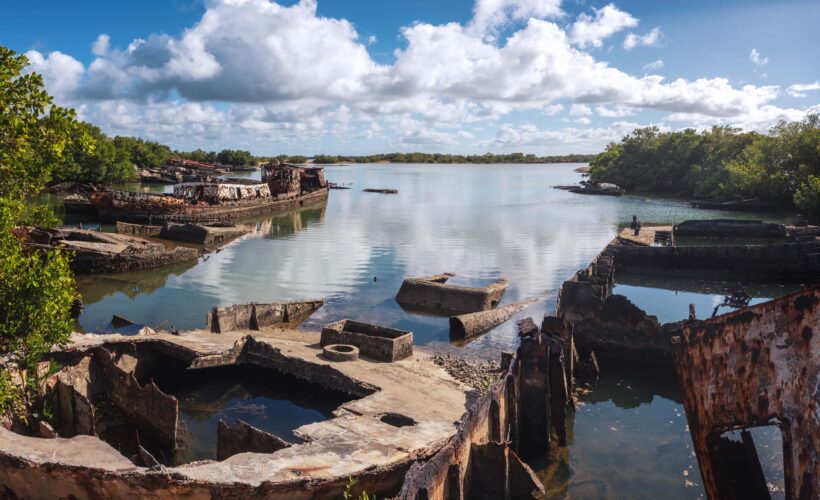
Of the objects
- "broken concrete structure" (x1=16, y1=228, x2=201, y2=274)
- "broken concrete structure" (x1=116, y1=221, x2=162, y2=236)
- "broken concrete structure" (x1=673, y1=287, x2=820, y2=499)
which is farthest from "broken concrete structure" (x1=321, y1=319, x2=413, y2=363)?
"broken concrete structure" (x1=116, y1=221, x2=162, y2=236)

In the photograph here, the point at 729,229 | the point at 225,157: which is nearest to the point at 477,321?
the point at 729,229

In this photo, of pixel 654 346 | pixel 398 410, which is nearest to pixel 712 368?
pixel 398 410

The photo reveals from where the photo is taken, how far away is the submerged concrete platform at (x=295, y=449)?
802 cm

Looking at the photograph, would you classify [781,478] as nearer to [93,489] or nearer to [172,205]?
[93,489]

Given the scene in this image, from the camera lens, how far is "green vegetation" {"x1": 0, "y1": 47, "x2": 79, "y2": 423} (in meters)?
9.91

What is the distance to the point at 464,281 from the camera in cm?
3056

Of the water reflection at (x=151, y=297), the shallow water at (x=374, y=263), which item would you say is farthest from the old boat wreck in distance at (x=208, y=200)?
the water reflection at (x=151, y=297)

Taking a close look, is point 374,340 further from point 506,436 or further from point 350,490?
point 350,490

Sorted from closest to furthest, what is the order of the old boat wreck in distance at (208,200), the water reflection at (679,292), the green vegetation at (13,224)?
the green vegetation at (13,224), the water reflection at (679,292), the old boat wreck in distance at (208,200)

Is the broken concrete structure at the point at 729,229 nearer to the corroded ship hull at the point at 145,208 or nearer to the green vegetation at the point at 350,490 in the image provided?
the corroded ship hull at the point at 145,208

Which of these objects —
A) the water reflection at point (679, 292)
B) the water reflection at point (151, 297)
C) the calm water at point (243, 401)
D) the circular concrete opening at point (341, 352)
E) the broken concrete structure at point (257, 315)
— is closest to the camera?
the calm water at point (243, 401)

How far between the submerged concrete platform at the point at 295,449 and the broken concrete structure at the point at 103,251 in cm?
1691

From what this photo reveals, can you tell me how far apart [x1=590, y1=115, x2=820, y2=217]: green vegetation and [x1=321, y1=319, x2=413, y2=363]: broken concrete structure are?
41.8m

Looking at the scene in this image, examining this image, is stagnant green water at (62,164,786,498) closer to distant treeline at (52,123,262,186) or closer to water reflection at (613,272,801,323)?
water reflection at (613,272,801,323)
